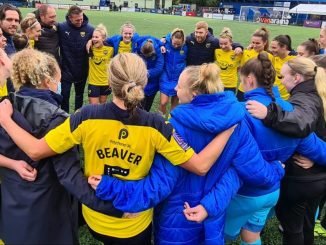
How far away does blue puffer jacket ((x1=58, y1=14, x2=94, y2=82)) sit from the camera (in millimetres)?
6512

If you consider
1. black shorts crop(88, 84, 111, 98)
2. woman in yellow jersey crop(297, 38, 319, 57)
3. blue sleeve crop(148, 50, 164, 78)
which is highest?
woman in yellow jersey crop(297, 38, 319, 57)

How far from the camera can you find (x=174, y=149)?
6.98 ft

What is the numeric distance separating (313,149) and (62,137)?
188 cm

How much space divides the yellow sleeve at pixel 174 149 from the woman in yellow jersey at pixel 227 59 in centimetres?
534

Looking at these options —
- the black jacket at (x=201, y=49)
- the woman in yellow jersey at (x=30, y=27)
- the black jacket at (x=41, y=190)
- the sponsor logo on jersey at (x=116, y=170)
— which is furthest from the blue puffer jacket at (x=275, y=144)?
the black jacket at (x=201, y=49)

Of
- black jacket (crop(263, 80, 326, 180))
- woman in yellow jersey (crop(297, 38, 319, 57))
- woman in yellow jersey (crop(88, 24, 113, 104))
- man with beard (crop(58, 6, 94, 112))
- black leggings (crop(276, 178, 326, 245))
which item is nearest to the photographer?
black jacket (crop(263, 80, 326, 180))

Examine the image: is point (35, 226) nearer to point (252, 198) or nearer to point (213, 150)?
point (213, 150)

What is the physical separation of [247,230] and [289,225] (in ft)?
1.21

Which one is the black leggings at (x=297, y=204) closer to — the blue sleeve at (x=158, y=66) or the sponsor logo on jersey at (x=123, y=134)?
the sponsor logo on jersey at (x=123, y=134)

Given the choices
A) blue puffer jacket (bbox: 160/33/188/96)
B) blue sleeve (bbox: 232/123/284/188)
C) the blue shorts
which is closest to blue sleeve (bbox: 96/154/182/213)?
blue sleeve (bbox: 232/123/284/188)

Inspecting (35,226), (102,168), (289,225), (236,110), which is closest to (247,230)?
(289,225)

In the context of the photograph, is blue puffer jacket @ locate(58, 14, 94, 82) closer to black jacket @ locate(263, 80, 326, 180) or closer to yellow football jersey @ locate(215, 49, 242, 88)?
yellow football jersey @ locate(215, 49, 242, 88)

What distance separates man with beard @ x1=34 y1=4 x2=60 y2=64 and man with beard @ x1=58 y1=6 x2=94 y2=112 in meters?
0.16

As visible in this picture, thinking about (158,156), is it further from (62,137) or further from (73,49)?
(73,49)
